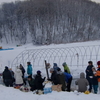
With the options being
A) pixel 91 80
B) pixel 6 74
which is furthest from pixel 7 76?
pixel 91 80

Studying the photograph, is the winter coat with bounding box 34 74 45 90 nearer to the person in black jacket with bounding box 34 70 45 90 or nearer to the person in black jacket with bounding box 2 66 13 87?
the person in black jacket with bounding box 34 70 45 90

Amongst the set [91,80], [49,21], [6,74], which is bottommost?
[91,80]

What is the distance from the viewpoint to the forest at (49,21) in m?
38.3

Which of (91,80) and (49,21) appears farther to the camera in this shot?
(49,21)

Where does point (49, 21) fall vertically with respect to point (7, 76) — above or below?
above

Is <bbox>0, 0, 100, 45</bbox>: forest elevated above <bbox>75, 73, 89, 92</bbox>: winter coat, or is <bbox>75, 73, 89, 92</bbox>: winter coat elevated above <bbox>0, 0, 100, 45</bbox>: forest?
<bbox>0, 0, 100, 45</bbox>: forest

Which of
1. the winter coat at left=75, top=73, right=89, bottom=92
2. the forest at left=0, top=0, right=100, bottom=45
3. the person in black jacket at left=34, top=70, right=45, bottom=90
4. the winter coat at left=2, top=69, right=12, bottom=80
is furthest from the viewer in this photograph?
the forest at left=0, top=0, right=100, bottom=45

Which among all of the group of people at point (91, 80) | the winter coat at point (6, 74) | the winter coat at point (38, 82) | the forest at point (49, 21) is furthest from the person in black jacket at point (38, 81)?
the forest at point (49, 21)

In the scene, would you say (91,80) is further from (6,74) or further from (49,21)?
(49,21)

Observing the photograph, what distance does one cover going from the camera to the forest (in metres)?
38.3

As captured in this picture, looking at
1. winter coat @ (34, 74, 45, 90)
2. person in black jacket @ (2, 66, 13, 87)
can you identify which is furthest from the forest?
winter coat @ (34, 74, 45, 90)

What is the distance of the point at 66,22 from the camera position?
40.8 m

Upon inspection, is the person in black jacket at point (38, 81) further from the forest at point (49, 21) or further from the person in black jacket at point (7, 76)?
the forest at point (49, 21)

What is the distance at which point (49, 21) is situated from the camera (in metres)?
39.0
